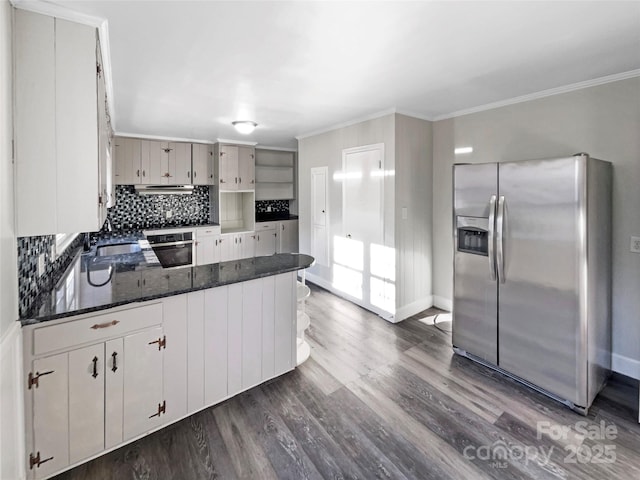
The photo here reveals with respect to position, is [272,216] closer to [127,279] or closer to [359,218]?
[359,218]

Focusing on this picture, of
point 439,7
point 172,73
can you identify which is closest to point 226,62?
point 172,73

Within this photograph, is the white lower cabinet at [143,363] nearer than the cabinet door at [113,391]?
Yes

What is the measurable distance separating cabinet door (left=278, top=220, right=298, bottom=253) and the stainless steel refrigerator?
160 inches

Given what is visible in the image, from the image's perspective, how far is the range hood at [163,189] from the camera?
17.0 ft

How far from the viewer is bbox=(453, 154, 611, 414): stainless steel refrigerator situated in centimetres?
223

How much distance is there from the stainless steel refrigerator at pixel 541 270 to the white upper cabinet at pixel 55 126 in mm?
2790

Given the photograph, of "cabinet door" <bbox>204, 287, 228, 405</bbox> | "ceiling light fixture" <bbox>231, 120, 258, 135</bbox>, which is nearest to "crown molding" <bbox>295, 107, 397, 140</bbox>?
"ceiling light fixture" <bbox>231, 120, 258, 135</bbox>

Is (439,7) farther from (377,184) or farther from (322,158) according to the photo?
(322,158)

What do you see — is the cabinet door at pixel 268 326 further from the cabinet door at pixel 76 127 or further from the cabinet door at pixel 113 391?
the cabinet door at pixel 76 127

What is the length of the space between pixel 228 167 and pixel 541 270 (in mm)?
4928

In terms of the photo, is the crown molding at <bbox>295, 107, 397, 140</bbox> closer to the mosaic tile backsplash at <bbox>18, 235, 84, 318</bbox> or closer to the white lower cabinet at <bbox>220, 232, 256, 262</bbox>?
the white lower cabinet at <bbox>220, 232, 256, 262</bbox>

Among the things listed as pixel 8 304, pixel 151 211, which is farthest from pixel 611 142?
pixel 151 211

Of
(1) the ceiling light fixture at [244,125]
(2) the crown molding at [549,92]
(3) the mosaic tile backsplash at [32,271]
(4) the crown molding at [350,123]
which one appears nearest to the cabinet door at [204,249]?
(1) the ceiling light fixture at [244,125]

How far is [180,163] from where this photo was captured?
18.0 feet
